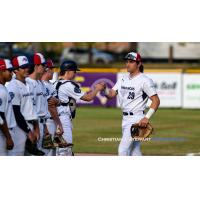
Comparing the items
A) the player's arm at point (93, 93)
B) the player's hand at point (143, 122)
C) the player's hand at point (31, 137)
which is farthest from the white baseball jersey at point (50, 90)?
the player's hand at point (143, 122)

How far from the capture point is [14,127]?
35.1ft

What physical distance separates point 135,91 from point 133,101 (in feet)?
0.56

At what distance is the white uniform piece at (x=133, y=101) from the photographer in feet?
39.1

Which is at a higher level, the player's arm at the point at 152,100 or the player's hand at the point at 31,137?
the player's arm at the point at 152,100

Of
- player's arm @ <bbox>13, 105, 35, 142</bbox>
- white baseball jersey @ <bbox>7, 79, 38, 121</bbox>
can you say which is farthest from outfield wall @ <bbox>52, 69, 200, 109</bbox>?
player's arm @ <bbox>13, 105, 35, 142</bbox>

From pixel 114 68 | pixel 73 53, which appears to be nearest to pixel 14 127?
pixel 114 68

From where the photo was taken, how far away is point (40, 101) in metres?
11.8

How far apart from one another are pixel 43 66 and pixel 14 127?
1450 mm

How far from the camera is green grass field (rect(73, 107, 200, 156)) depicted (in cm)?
1659

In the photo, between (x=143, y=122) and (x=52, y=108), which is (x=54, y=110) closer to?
(x=52, y=108)

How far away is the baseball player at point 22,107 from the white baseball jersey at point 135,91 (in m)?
1.57

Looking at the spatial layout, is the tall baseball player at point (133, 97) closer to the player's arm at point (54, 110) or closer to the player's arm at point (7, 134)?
the player's arm at point (54, 110)

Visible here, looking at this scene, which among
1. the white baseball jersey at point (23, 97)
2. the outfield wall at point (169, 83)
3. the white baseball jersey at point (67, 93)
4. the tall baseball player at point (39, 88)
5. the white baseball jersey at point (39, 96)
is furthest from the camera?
the outfield wall at point (169, 83)

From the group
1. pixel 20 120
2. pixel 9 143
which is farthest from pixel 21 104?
pixel 9 143
